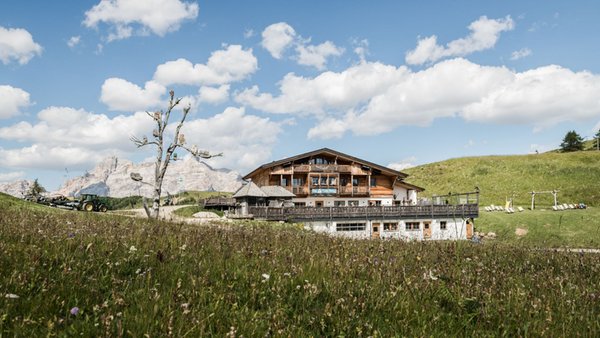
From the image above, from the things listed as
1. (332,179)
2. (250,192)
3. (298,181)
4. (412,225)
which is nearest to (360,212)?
(412,225)

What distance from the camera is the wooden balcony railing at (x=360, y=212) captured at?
130ft

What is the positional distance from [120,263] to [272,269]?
1882 millimetres

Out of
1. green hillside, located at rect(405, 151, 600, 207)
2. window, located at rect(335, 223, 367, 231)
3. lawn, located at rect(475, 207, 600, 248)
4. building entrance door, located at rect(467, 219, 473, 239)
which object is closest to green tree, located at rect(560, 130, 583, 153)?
green hillside, located at rect(405, 151, 600, 207)

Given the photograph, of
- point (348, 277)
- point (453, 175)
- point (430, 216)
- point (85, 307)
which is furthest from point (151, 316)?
point (453, 175)

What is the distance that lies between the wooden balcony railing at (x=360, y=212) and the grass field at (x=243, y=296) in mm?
33127

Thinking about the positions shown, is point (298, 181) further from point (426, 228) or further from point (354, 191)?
point (426, 228)

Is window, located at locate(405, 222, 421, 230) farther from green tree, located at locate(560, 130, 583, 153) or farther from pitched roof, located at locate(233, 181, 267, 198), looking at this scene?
green tree, located at locate(560, 130, 583, 153)

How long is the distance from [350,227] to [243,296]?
38.7 m

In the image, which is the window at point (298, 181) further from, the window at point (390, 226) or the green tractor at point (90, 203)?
the green tractor at point (90, 203)

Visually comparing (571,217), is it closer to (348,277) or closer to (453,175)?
(453,175)

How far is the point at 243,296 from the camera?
4277 millimetres

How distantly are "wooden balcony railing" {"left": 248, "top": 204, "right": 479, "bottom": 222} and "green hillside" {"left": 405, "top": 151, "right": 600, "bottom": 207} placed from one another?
26.3m

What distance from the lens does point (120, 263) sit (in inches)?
185

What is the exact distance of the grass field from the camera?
3.18 m
